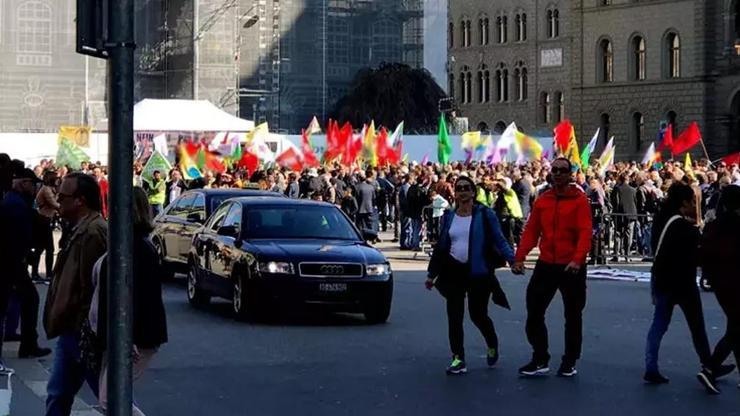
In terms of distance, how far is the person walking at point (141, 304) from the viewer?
7766mm

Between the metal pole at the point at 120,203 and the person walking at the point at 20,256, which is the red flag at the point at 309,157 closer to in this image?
the person walking at the point at 20,256

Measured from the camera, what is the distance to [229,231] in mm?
17922

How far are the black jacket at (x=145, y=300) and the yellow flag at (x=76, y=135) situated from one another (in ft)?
117

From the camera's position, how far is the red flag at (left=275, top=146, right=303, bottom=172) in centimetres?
4431

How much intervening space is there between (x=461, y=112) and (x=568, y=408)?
7727 cm

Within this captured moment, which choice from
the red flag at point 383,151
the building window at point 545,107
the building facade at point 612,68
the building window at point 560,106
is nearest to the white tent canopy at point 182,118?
the red flag at point 383,151

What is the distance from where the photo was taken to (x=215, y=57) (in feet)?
205

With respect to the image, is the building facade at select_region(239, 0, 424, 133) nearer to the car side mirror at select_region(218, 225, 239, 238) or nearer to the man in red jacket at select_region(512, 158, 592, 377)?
the car side mirror at select_region(218, 225, 239, 238)

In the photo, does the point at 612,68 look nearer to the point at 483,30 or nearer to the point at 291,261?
the point at 483,30

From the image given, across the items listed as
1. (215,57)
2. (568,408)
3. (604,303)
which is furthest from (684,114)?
(568,408)

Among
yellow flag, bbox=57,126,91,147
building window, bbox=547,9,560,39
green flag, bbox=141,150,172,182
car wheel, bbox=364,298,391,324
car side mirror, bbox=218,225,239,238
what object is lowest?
car wheel, bbox=364,298,391,324

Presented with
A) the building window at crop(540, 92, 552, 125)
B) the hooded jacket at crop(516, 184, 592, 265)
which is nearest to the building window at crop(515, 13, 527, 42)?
the building window at crop(540, 92, 552, 125)

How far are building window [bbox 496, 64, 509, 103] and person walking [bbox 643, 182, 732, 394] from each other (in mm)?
73798

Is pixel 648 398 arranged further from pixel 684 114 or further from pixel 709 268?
pixel 684 114
